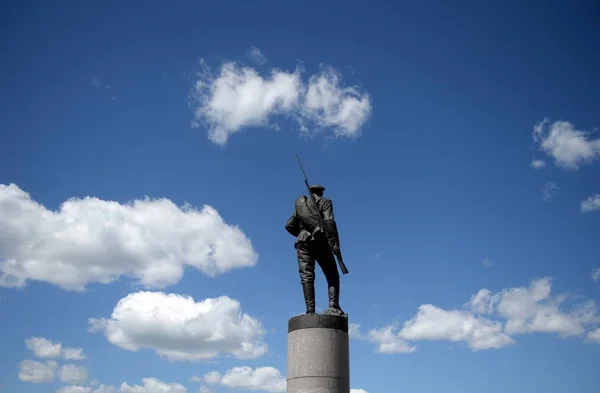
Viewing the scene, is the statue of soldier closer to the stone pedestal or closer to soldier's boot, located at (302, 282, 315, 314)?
soldier's boot, located at (302, 282, 315, 314)

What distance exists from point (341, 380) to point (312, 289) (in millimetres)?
2345

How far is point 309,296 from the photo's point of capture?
14.4 m

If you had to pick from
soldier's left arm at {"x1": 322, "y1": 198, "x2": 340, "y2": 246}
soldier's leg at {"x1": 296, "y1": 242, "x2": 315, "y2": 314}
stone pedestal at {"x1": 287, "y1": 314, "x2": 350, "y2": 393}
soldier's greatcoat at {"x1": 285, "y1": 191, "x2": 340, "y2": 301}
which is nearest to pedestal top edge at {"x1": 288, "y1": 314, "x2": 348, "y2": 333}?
stone pedestal at {"x1": 287, "y1": 314, "x2": 350, "y2": 393}

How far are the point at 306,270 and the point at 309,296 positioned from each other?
0.71m

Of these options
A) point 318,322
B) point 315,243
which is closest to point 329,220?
point 315,243

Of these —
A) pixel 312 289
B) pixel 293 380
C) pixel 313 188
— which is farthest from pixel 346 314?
pixel 313 188

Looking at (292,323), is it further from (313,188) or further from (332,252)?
(313,188)

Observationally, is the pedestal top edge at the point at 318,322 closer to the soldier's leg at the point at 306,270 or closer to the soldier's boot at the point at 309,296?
the soldier's boot at the point at 309,296

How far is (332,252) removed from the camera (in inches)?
587

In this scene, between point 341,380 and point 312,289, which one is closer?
point 341,380

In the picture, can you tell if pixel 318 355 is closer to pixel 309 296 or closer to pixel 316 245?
pixel 309 296

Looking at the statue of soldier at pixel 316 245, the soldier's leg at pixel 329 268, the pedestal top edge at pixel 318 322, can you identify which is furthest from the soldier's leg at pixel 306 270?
the pedestal top edge at pixel 318 322

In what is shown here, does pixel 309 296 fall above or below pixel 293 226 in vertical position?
below

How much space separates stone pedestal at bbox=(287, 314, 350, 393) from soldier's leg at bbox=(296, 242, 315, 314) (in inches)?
29.4
